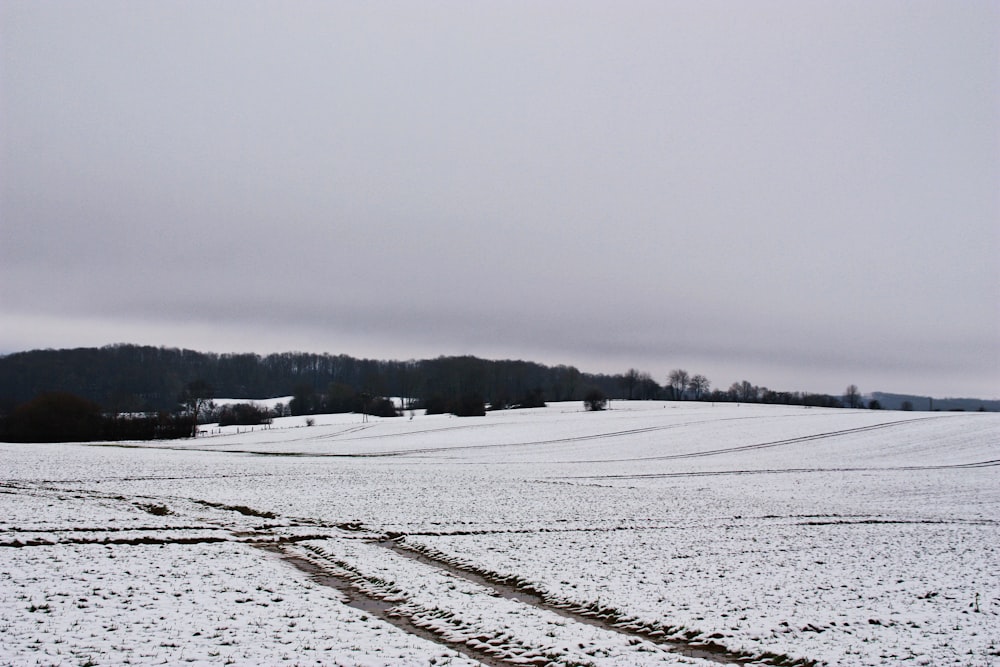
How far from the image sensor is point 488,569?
57.4ft

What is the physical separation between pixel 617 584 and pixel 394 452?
5213 centimetres

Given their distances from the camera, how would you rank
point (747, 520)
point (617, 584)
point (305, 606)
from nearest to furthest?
point (305, 606) < point (617, 584) < point (747, 520)

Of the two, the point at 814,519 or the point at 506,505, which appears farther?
the point at 506,505

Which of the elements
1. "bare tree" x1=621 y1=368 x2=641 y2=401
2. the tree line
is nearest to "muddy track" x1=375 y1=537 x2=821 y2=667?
the tree line

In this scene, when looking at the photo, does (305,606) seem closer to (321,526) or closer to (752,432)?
(321,526)

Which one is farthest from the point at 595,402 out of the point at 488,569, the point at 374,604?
the point at 374,604

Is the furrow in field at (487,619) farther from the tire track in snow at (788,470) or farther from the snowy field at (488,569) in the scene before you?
the tire track in snow at (788,470)

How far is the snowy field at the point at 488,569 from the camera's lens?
38.8 feet

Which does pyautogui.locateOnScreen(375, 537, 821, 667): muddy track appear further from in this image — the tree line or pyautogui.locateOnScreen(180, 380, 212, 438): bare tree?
pyautogui.locateOnScreen(180, 380, 212, 438): bare tree

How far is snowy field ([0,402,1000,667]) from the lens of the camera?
11820 mm

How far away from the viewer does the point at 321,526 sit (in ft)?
76.2

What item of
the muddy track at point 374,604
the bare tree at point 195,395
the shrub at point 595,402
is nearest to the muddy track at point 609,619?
the muddy track at point 374,604

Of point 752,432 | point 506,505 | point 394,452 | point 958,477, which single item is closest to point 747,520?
point 506,505

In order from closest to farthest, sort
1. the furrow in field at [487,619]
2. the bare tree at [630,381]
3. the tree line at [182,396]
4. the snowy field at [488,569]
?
the furrow in field at [487,619], the snowy field at [488,569], the tree line at [182,396], the bare tree at [630,381]
